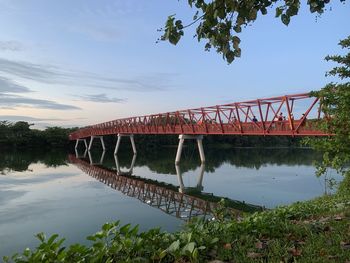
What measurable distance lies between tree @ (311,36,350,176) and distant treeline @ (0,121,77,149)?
80960 millimetres

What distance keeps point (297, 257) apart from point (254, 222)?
1.39 m

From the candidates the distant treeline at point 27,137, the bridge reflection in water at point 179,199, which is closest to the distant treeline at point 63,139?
the distant treeline at point 27,137

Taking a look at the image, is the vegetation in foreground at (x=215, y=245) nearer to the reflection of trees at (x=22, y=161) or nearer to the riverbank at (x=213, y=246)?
the riverbank at (x=213, y=246)

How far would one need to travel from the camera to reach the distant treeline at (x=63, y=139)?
80.6 m

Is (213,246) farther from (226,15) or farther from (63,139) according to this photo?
(63,139)

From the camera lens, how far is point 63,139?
8769 cm

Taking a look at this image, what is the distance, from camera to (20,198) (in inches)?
802

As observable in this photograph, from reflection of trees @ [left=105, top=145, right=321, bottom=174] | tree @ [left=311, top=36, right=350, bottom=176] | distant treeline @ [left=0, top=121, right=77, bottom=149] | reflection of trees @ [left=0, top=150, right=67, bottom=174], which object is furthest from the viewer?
distant treeline @ [left=0, top=121, right=77, bottom=149]

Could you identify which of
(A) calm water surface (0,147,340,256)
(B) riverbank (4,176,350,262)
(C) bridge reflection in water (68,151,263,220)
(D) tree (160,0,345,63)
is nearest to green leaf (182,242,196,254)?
(B) riverbank (4,176,350,262)

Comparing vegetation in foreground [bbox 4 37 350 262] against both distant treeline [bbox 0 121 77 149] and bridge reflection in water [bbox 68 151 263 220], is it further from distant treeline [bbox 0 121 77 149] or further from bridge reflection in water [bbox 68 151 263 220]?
distant treeline [bbox 0 121 77 149]

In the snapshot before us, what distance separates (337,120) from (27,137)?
8260cm

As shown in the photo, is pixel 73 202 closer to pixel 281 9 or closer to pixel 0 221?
pixel 0 221

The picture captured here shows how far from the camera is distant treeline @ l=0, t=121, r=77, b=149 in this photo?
79750mm

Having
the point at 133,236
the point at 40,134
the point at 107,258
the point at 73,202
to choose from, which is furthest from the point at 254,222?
the point at 40,134
